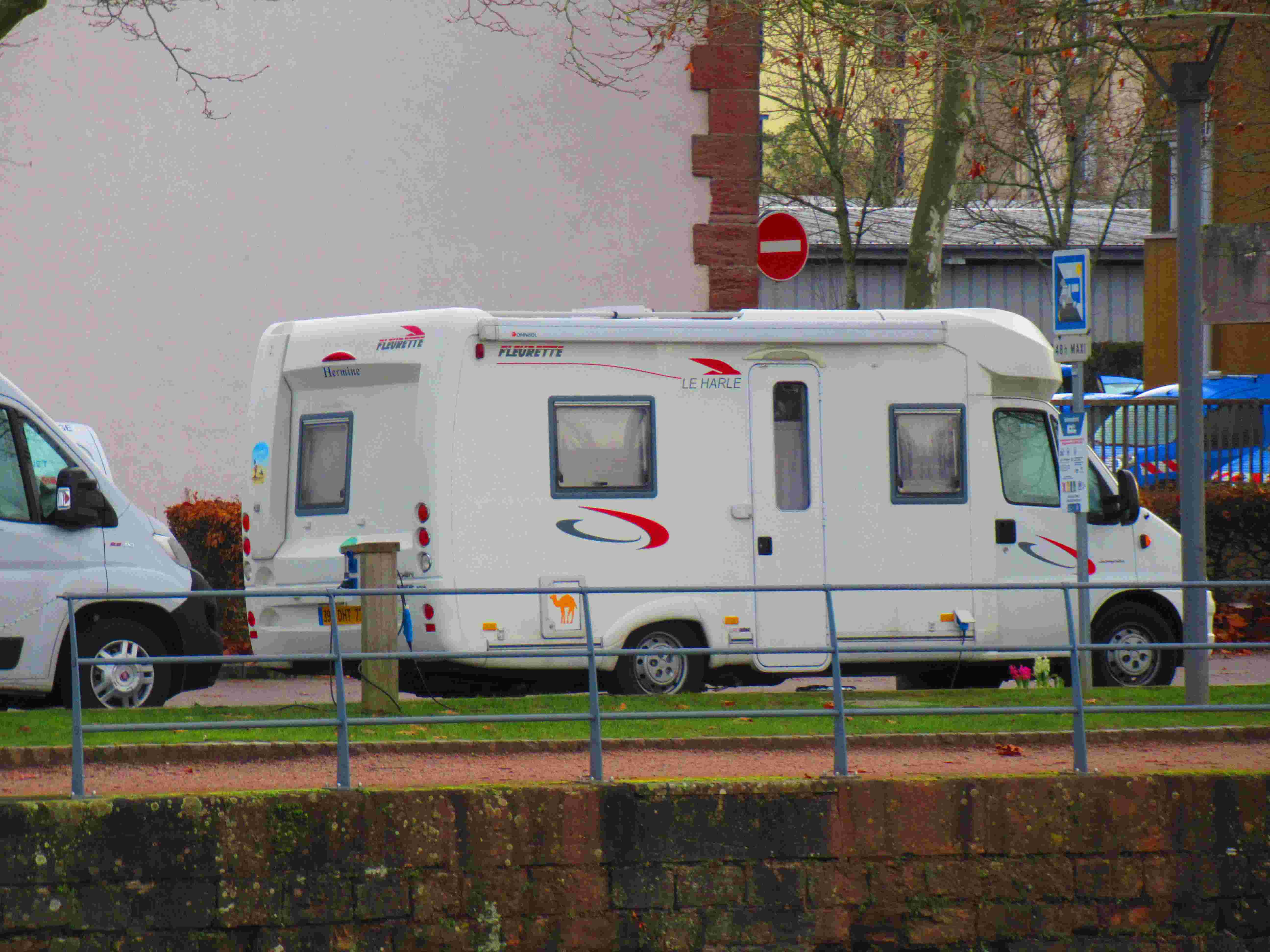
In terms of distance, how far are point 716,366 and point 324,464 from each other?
2507mm

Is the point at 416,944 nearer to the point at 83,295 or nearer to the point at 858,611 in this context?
the point at 858,611

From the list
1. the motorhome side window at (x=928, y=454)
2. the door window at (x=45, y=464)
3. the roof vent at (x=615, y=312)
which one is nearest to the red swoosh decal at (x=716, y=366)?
the roof vent at (x=615, y=312)

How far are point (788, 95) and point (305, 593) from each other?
19.9 meters

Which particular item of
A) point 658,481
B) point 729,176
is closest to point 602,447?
point 658,481

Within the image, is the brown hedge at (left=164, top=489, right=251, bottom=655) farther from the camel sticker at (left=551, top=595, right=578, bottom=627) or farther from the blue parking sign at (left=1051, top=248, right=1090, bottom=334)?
the blue parking sign at (left=1051, top=248, right=1090, bottom=334)

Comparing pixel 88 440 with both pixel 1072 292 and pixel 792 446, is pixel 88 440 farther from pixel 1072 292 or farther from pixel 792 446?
pixel 1072 292

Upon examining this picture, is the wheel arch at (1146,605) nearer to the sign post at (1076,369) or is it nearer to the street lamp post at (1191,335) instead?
the sign post at (1076,369)

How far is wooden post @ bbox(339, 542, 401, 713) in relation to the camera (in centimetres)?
1000

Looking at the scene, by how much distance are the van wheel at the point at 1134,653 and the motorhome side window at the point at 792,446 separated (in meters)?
2.53

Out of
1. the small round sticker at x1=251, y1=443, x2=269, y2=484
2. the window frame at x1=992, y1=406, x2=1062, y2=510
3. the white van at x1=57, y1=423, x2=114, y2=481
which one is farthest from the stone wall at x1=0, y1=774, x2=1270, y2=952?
the white van at x1=57, y1=423, x2=114, y2=481

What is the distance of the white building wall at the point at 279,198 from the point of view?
56.6 feet

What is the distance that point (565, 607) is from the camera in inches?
461

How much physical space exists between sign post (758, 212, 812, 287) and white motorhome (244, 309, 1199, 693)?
12.5 ft

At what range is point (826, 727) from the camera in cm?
998
